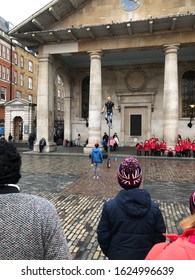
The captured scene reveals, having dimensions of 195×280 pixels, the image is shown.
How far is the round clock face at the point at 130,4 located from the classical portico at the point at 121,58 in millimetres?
277

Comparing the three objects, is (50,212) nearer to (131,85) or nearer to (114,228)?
→ (114,228)

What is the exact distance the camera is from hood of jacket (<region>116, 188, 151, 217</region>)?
2457 mm

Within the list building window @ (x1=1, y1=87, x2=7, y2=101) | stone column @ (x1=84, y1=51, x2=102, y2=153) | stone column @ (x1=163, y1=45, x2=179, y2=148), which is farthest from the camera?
building window @ (x1=1, y1=87, x2=7, y2=101)

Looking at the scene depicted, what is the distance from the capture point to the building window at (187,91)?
26.3 metres

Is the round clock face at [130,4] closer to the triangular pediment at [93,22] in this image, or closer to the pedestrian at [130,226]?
the triangular pediment at [93,22]

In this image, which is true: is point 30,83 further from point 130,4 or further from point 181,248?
point 181,248

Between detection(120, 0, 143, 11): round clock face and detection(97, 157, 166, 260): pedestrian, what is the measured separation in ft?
68.0

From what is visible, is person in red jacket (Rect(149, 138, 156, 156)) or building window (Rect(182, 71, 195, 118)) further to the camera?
building window (Rect(182, 71, 195, 118))

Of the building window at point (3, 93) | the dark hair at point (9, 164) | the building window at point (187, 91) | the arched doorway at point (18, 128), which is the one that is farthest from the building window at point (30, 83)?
the dark hair at point (9, 164)

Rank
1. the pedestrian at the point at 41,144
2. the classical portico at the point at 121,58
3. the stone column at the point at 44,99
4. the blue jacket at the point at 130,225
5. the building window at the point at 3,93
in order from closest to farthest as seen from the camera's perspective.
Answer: the blue jacket at the point at 130,225 < the classical portico at the point at 121,58 < the pedestrian at the point at 41,144 < the stone column at the point at 44,99 < the building window at the point at 3,93

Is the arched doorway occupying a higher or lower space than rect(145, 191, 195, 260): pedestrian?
higher

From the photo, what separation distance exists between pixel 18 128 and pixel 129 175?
30245 millimetres

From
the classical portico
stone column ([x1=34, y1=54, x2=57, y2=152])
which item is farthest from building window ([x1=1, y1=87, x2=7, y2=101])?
stone column ([x1=34, y1=54, x2=57, y2=152])

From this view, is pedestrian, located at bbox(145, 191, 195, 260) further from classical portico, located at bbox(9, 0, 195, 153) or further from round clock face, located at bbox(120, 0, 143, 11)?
round clock face, located at bbox(120, 0, 143, 11)
